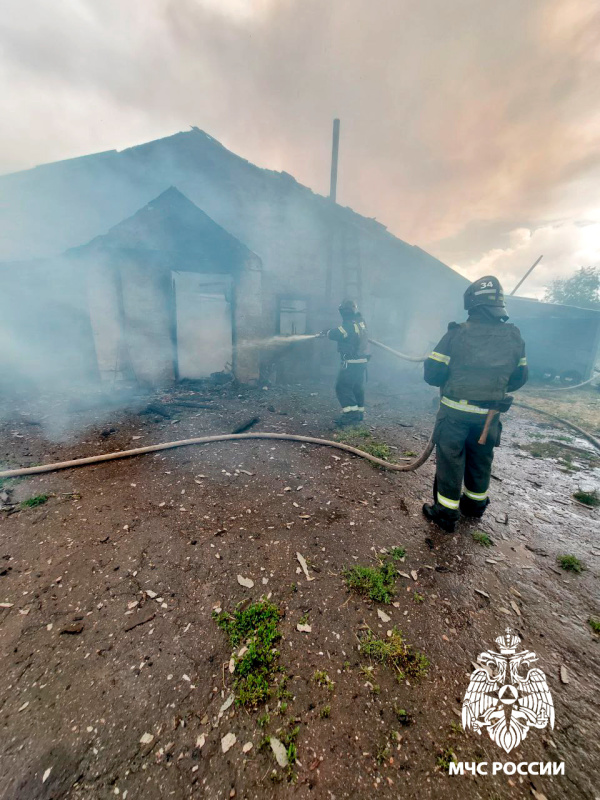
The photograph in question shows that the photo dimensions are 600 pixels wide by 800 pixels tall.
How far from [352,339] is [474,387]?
3428 millimetres

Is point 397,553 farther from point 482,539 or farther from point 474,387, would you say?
point 474,387

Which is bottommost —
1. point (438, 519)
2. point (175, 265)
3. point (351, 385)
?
point (438, 519)

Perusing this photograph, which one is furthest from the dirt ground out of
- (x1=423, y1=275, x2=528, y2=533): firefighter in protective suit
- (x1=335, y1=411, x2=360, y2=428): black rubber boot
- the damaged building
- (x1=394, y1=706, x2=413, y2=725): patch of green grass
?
the damaged building

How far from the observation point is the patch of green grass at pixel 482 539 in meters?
3.10

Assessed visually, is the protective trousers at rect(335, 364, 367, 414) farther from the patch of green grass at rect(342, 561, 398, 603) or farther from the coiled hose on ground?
the patch of green grass at rect(342, 561, 398, 603)

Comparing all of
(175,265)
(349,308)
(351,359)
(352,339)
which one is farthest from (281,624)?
(175,265)

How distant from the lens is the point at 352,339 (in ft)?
20.5

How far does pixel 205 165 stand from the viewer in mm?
9594

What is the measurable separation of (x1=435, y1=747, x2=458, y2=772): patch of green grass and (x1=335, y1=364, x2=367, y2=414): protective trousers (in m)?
5.13

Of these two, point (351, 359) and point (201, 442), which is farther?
point (351, 359)

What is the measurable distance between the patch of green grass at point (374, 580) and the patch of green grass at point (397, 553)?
4.6 inches

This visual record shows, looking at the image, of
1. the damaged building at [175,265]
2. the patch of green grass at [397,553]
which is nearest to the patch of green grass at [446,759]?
the patch of green grass at [397,553]

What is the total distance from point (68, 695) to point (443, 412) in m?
3.69

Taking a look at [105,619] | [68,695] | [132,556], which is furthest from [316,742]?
[132,556]
